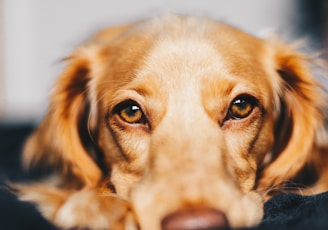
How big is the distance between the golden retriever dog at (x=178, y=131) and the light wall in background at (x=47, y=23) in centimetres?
281

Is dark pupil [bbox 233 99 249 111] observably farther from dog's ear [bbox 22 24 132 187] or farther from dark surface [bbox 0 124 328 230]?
dog's ear [bbox 22 24 132 187]

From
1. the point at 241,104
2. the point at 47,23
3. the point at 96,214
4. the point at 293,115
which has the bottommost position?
the point at 96,214

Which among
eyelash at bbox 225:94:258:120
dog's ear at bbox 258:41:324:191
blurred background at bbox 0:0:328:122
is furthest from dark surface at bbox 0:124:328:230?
blurred background at bbox 0:0:328:122

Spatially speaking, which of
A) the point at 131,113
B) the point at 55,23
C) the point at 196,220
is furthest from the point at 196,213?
the point at 55,23

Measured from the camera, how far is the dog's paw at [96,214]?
1398mm

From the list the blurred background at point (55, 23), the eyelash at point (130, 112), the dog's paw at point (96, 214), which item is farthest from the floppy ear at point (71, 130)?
the blurred background at point (55, 23)

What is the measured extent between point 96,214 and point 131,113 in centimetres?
54

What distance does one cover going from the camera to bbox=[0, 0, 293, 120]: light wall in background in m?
5.14

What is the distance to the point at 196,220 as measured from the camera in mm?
1233

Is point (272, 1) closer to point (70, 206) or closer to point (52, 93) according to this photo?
point (52, 93)

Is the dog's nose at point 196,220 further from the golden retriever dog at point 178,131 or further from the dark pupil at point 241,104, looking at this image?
the dark pupil at point 241,104

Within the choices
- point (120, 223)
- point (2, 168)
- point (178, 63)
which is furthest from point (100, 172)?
point (2, 168)

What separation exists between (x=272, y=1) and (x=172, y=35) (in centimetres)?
346

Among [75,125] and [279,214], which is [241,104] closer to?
[279,214]
